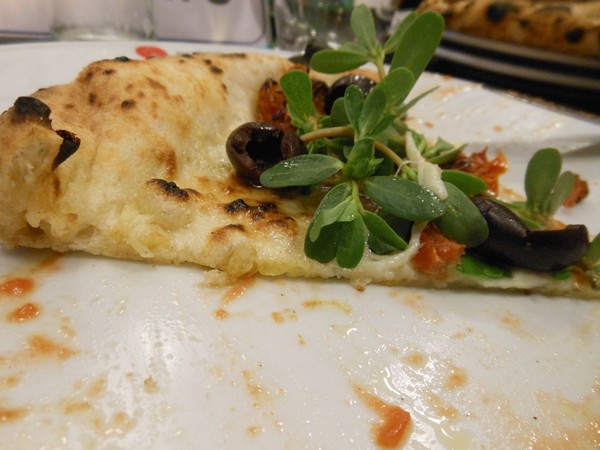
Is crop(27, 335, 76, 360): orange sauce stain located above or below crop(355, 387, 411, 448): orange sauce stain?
below

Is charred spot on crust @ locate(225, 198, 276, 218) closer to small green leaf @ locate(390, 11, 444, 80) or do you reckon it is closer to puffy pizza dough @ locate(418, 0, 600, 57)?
small green leaf @ locate(390, 11, 444, 80)

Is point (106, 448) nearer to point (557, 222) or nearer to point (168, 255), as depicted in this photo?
point (168, 255)

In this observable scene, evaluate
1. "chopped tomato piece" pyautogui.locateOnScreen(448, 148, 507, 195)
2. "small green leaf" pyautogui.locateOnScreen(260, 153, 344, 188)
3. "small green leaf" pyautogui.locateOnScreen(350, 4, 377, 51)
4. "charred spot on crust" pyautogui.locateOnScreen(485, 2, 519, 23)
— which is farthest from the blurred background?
"small green leaf" pyautogui.locateOnScreen(260, 153, 344, 188)

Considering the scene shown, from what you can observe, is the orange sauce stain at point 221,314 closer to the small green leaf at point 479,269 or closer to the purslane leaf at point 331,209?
the purslane leaf at point 331,209

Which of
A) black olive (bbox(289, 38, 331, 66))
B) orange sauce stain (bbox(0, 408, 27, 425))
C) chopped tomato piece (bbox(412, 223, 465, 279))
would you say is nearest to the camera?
orange sauce stain (bbox(0, 408, 27, 425))

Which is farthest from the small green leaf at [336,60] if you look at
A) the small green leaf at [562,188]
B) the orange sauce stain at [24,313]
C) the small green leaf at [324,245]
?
the orange sauce stain at [24,313]

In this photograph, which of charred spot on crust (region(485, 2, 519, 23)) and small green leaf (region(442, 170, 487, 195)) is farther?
charred spot on crust (region(485, 2, 519, 23))

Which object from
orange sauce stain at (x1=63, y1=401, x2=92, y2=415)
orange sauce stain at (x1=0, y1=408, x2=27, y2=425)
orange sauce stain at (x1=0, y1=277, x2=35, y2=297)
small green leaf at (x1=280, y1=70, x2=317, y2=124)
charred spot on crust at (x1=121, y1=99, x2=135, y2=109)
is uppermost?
small green leaf at (x1=280, y1=70, x2=317, y2=124)
